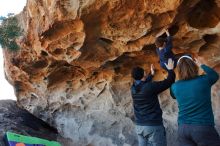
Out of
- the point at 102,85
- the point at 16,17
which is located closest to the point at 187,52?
the point at 102,85

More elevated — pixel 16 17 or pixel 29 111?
pixel 16 17

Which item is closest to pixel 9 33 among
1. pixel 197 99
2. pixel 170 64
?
pixel 170 64

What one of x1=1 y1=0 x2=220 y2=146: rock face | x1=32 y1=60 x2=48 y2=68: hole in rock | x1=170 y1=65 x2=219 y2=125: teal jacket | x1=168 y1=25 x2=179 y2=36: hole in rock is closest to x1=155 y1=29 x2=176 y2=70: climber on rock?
x1=1 y1=0 x2=220 y2=146: rock face

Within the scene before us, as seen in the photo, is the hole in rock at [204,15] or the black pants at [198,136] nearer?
the black pants at [198,136]

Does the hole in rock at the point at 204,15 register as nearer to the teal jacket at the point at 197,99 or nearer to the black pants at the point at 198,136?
the teal jacket at the point at 197,99

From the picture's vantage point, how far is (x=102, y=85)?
25.9ft

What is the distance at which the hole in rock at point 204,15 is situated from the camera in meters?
Answer: 5.95

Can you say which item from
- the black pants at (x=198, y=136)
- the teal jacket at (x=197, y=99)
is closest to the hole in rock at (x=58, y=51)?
the teal jacket at (x=197, y=99)

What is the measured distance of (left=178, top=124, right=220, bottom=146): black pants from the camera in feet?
12.8

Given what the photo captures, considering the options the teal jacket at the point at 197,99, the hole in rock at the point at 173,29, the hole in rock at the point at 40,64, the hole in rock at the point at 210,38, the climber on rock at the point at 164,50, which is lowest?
the teal jacket at the point at 197,99

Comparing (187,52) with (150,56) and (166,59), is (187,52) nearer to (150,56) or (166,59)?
(150,56)

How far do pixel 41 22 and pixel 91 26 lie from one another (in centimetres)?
100

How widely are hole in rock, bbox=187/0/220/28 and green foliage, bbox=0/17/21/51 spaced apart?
122 inches

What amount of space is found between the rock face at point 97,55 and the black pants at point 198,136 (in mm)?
2201
